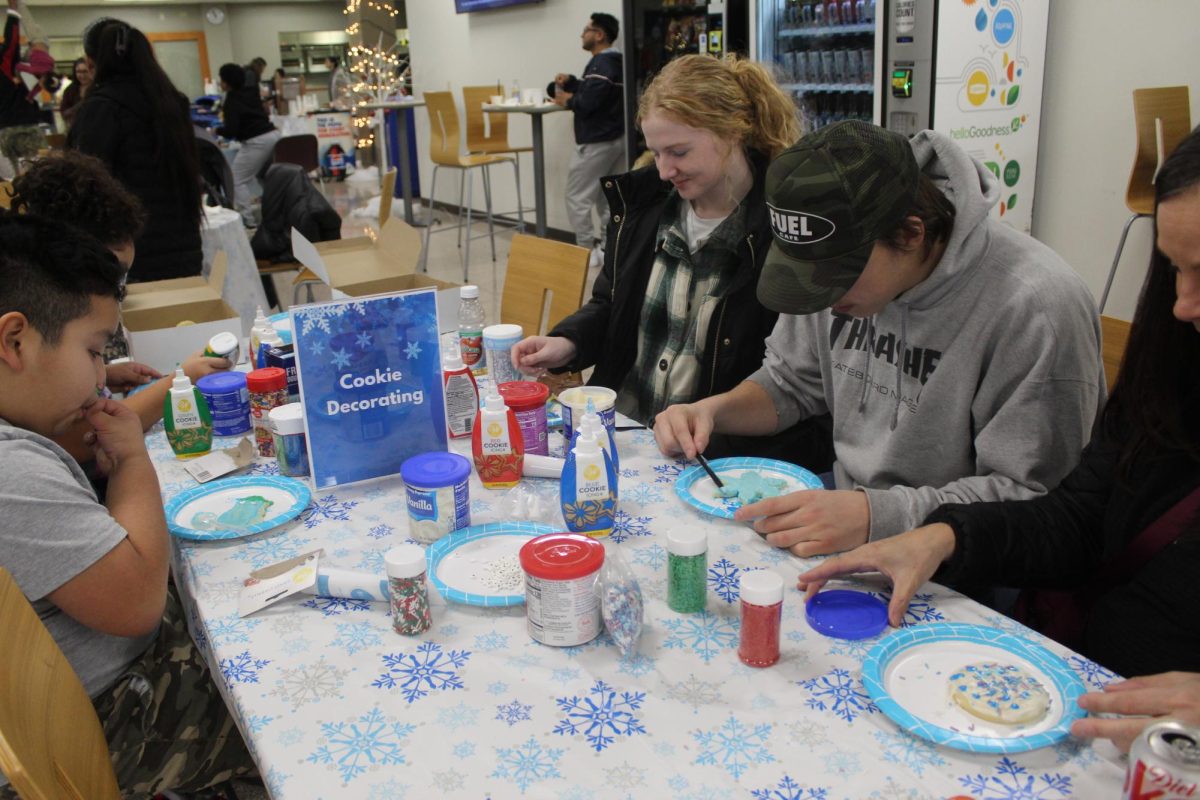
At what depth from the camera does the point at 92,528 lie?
117cm

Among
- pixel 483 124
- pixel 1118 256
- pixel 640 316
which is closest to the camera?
pixel 640 316

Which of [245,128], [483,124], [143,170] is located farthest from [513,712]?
[245,128]

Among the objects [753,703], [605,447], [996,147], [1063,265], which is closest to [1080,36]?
[996,147]

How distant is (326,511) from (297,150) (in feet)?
20.6

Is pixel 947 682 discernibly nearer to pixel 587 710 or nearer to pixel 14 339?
pixel 587 710

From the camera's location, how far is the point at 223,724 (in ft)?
4.67

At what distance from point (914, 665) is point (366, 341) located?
96 cm

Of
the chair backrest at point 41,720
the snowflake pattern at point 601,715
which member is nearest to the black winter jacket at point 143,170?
the chair backrest at point 41,720

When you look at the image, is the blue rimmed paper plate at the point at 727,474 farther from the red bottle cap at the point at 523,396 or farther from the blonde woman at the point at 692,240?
the blonde woman at the point at 692,240

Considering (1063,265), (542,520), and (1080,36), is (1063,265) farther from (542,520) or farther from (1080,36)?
(1080,36)

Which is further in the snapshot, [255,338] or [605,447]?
[255,338]

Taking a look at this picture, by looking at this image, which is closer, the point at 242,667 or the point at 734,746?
the point at 734,746

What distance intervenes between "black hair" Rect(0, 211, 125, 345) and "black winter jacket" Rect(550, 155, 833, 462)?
1.09 metres

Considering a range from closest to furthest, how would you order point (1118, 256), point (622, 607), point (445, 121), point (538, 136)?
point (622, 607) → point (1118, 256) → point (538, 136) → point (445, 121)
